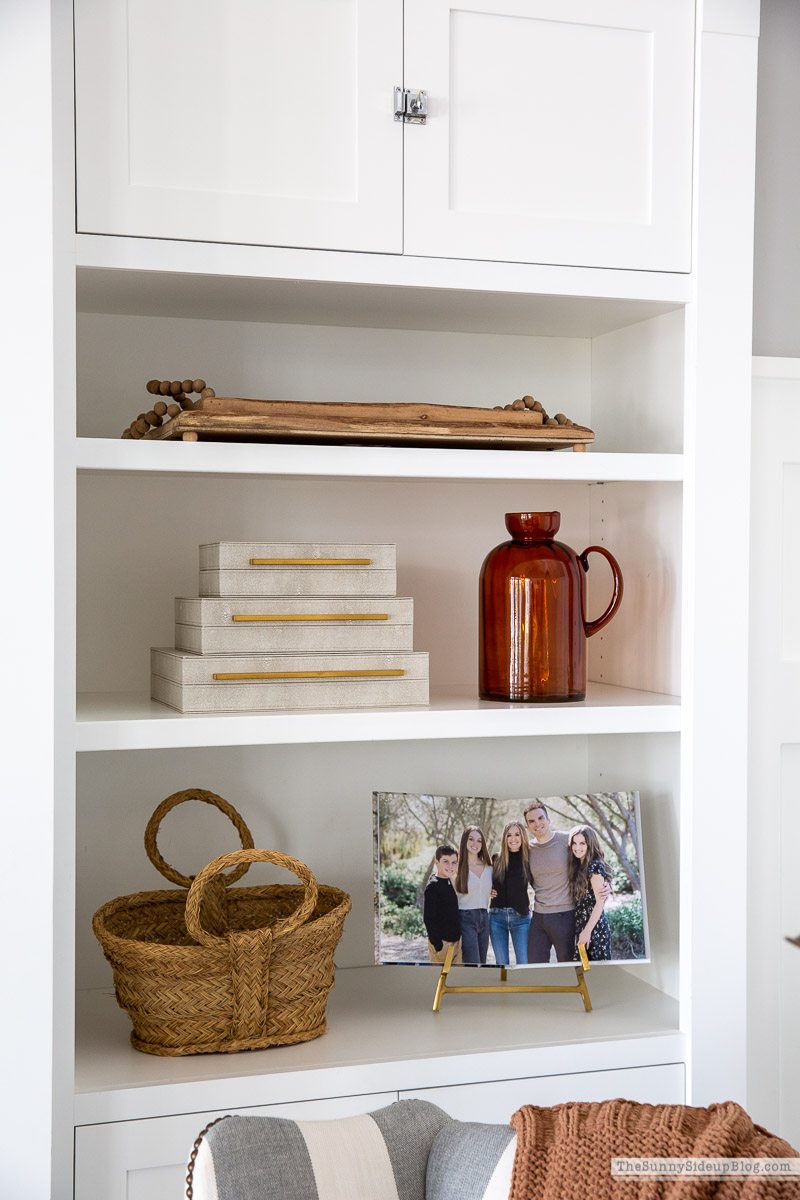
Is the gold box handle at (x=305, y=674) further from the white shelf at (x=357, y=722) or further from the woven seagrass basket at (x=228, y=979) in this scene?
the woven seagrass basket at (x=228, y=979)

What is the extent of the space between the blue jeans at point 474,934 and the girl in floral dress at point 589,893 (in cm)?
13

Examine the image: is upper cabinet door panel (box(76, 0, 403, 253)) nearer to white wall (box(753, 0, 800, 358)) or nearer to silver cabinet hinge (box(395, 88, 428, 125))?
silver cabinet hinge (box(395, 88, 428, 125))

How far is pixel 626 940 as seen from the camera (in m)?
1.62

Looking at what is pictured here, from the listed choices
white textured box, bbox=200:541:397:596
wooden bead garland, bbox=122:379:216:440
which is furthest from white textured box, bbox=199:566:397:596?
wooden bead garland, bbox=122:379:216:440

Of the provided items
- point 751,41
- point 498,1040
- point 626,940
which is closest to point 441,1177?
point 498,1040

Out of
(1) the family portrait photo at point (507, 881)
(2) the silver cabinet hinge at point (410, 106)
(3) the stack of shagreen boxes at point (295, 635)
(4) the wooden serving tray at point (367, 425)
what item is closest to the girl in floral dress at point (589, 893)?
(1) the family portrait photo at point (507, 881)

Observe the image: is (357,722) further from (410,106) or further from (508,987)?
(410,106)

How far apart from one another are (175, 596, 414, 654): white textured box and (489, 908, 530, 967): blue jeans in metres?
0.41

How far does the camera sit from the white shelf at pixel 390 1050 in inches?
54.0

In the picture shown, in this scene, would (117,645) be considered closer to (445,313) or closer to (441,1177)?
(445,313)

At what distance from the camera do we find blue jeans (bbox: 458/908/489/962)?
1600 millimetres

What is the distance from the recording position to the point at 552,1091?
150 centimetres

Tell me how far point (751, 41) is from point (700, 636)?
2.71 feet

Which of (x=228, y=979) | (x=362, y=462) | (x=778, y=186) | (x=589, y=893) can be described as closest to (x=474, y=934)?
(x=589, y=893)
